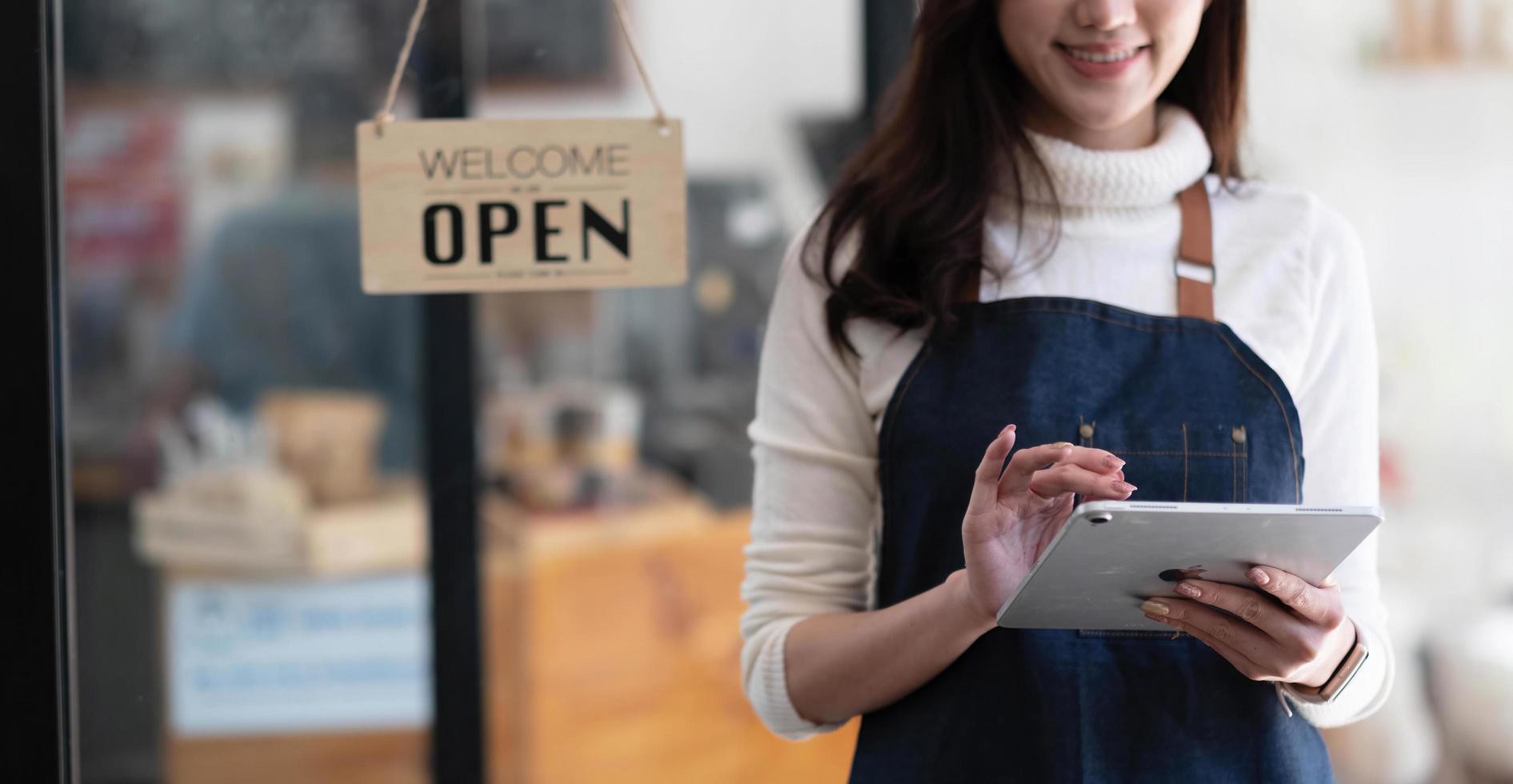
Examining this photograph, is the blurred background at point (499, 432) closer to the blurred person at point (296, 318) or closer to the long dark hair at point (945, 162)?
the blurred person at point (296, 318)

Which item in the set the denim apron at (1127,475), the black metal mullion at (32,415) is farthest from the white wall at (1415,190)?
the black metal mullion at (32,415)

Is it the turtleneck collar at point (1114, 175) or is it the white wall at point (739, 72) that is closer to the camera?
the turtleneck collar at point (1114, 175)

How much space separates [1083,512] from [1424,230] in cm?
184

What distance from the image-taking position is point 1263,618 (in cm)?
77

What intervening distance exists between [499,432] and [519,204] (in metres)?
1.95

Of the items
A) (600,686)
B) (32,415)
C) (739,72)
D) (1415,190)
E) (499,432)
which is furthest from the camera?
(739,72)

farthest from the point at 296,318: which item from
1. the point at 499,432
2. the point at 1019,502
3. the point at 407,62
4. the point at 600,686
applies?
the point at 1019,502

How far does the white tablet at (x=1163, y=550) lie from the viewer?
0.67 meters

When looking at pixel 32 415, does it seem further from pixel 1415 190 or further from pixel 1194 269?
pixel 1415 190

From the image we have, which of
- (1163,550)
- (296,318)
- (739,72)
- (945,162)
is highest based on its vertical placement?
(739,72)

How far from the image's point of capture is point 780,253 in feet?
9.34

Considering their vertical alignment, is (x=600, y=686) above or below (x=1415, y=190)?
below

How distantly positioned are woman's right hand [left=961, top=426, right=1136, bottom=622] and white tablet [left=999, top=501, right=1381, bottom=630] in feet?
0.08

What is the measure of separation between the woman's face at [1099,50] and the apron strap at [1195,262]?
0.33 ft
